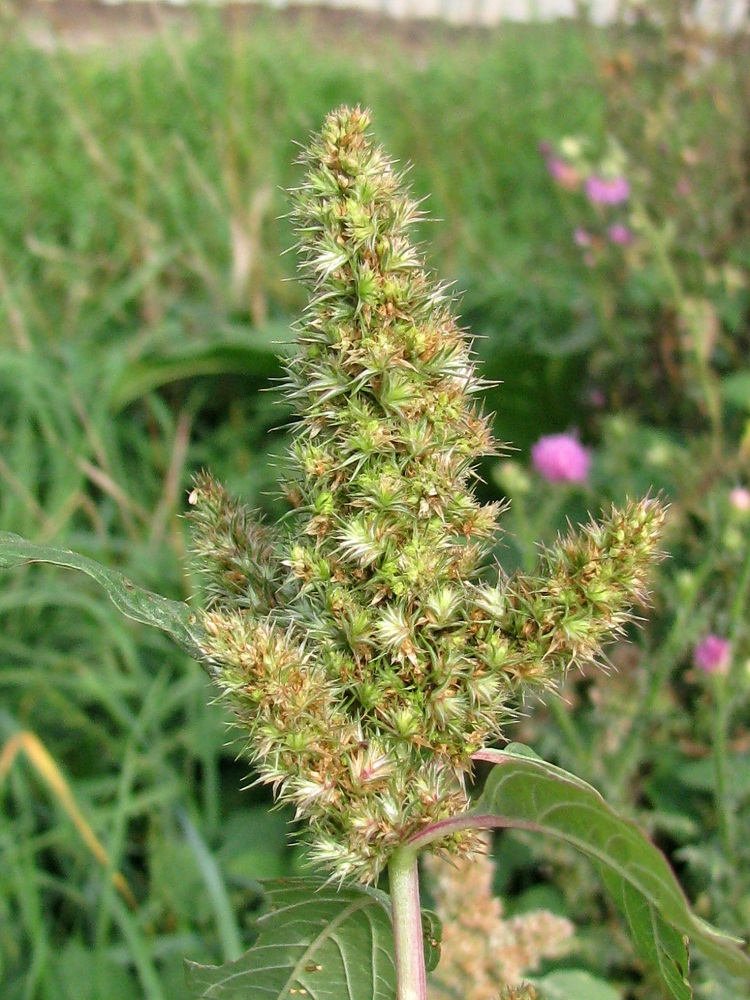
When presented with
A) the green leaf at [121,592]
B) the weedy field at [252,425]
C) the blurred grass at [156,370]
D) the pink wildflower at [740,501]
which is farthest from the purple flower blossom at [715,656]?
the green leaf at [121,592]

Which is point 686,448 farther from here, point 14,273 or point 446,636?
point 446,636

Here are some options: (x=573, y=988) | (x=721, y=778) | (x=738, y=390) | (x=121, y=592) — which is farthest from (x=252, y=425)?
(x=121, y=592)

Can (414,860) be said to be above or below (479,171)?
below

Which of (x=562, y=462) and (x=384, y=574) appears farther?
(x=562, y=462)

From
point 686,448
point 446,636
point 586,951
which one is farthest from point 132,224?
point 446,636

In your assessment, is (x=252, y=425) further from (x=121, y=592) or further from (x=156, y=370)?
(x=121, y=592)

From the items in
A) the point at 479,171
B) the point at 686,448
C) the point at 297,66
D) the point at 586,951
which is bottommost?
the point at 586,951

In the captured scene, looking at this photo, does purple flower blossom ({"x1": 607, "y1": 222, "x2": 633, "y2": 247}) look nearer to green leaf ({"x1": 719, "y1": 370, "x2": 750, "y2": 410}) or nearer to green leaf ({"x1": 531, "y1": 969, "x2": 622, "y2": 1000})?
green leaf ({"x1": 719, "y1": 370, "x2": 750, "y2": 410})
